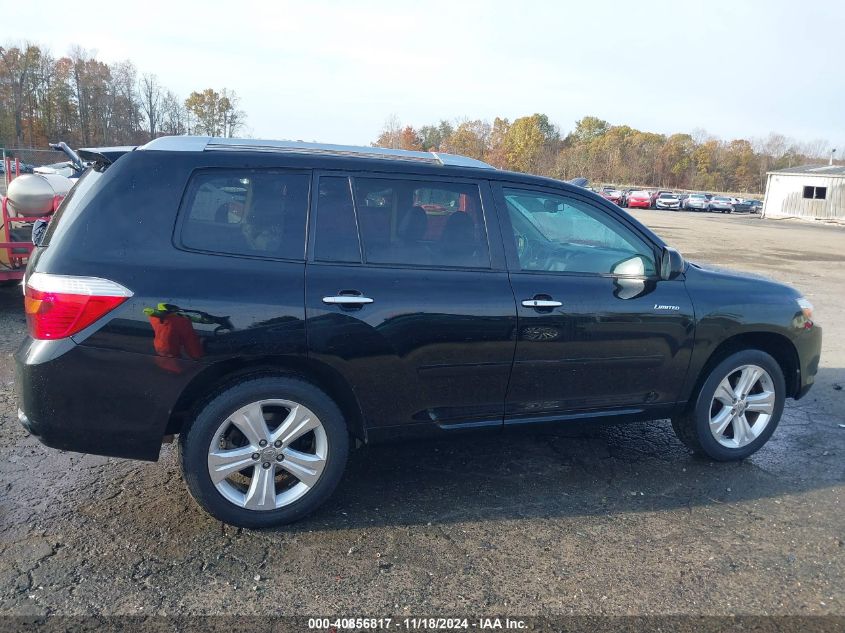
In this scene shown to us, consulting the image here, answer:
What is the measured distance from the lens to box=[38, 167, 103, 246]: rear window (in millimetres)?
3229

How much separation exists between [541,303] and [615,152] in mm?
88070

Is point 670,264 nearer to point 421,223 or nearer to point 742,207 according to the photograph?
point 421,223

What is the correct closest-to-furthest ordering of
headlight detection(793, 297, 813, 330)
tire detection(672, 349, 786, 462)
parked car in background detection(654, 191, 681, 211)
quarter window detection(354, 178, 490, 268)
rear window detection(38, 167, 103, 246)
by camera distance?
rear window detection(38, 167, 103, 246), quarter window detection(354, 178, 490, 268), tire detection(672, 349, 786, 462), headlight detection(793, 297, 813, 330), parked car in background detection(654, 191, 681, 211)

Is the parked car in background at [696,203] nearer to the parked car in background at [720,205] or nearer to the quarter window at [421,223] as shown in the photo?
the parked car in background at [720,205]

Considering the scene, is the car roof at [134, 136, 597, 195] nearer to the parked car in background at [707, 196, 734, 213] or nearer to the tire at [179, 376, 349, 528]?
the tire at [179, 376, 349, 528]

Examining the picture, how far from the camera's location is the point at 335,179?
11.6 feet

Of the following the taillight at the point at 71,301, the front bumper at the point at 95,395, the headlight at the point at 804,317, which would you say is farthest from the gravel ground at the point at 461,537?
the taillight at the point at 71,301

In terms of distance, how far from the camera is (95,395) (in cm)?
311

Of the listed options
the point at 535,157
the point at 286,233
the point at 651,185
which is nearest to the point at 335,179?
the point at 286,233

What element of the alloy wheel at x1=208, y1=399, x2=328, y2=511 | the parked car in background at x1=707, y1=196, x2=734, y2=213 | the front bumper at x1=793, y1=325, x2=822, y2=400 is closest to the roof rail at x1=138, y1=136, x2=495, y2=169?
the alloy wheel at x1=208, y1=399, x2=328, y2=511

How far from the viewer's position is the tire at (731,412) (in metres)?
4.35

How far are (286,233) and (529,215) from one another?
149 centimetres

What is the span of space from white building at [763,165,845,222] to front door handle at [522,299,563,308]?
47.4 meters

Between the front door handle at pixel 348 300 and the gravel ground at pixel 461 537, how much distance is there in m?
1.16
